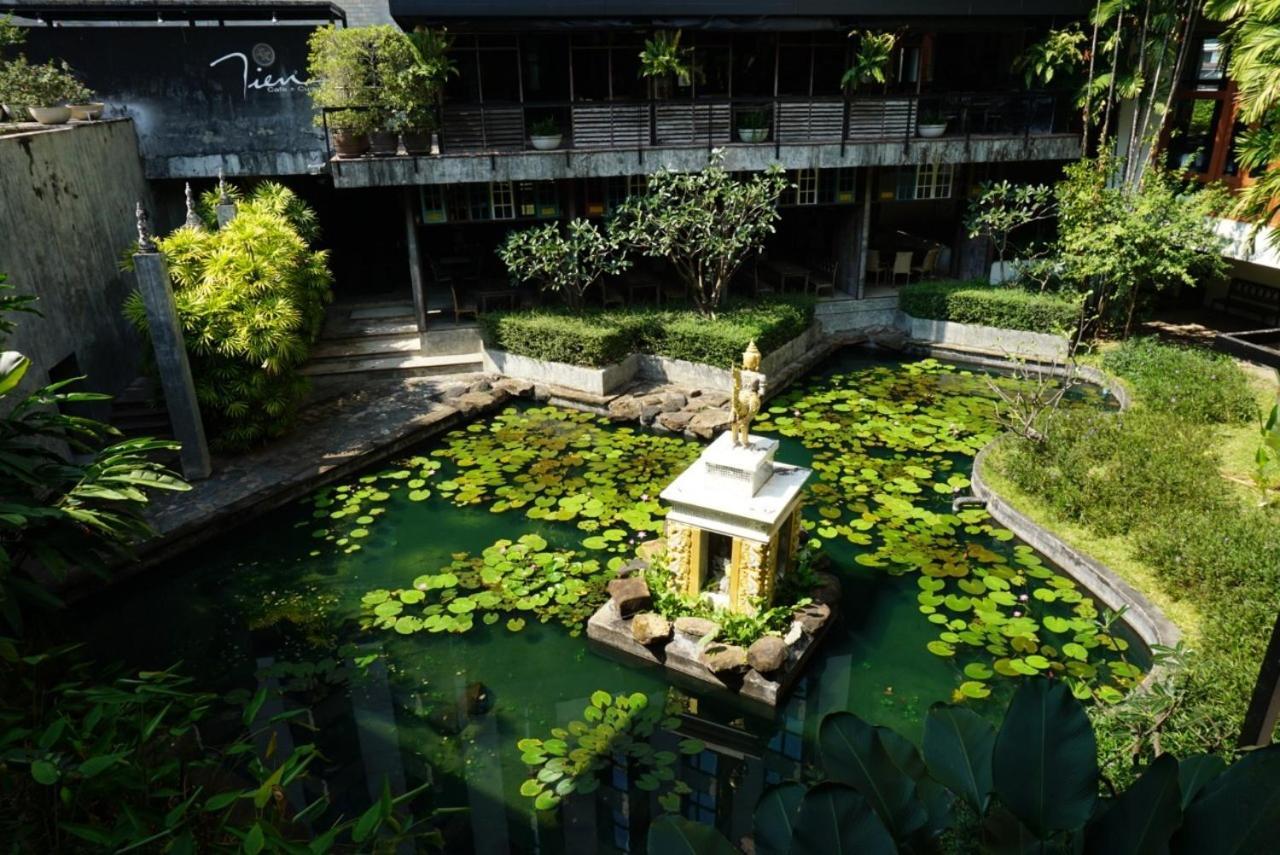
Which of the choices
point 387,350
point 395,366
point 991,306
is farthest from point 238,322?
point 991,306

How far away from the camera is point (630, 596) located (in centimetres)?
761

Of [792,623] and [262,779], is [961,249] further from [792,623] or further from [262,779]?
[262,779]

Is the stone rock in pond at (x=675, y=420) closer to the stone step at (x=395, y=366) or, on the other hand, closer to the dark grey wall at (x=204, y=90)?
the stone step at (x=395, y=366)

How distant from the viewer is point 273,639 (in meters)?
7.70

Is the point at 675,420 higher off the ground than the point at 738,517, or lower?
lower

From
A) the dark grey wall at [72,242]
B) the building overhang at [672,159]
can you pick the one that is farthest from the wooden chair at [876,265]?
the dark grey wall at [72,242]

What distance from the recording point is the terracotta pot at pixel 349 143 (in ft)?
43.9

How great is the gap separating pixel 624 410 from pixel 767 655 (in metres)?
6.04

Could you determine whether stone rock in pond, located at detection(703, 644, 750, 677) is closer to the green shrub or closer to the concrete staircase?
the green shrub

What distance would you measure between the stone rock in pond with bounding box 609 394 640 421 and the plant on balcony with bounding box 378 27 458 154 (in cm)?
556

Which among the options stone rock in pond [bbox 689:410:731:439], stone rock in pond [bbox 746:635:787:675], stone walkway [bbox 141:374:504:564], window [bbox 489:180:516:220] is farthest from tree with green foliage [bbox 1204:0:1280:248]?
window [bbox 489:180:516:220]

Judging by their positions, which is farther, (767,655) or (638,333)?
(638,333)

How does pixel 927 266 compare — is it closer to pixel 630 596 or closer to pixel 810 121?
pixel 810 121

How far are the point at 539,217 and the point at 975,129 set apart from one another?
9189mm
